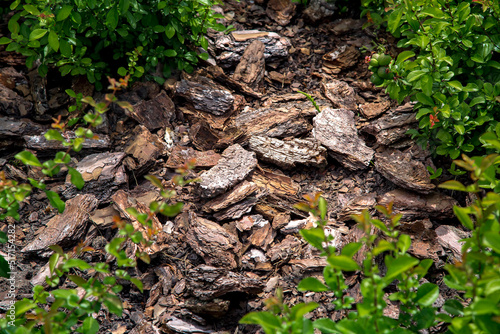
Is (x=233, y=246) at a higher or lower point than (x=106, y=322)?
higher

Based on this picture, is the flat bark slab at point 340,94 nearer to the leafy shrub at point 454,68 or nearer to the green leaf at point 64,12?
the leafy shrub at point 454,68

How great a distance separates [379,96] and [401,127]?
1.90 ft

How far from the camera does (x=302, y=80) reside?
4.36m

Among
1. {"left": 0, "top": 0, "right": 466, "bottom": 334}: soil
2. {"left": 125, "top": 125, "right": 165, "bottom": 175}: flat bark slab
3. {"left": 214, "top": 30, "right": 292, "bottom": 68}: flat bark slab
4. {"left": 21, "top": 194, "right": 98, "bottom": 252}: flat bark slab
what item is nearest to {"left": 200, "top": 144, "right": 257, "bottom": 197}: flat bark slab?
{"left": 0, "top": 0, "right": 466, "bottom": 334}: soil

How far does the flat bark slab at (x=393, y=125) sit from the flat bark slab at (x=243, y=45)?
1379 millimetres

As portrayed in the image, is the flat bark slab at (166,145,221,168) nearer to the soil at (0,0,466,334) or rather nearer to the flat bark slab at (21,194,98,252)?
the soil at (0,0,466,334)

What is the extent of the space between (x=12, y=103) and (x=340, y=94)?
3370 mm

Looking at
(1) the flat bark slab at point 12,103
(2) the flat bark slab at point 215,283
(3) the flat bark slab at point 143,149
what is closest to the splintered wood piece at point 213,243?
(2) the flat bark slab at point 215,283

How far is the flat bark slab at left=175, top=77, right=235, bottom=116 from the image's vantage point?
3898 millimetres

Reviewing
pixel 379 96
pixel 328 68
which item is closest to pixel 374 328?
pixel 379 96

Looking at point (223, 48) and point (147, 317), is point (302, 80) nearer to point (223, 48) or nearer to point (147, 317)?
point (223, 48)

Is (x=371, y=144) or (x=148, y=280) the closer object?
(x=148, y=280)

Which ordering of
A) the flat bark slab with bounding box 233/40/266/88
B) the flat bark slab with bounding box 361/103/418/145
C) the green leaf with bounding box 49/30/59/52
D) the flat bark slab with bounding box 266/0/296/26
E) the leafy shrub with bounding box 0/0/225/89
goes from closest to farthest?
the green leaf with bounding box 49/30/59/52 < the leafy shrub with bounding box 0/0/225/89 < the flat bark slab with bounding box 361/103/418/145 < the flat bark slab with bounding box 233/40/266/88 < the flat bark slab with bounding box 266/0/296/26

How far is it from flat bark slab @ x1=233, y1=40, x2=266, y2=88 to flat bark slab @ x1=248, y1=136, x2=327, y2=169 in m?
0.89
